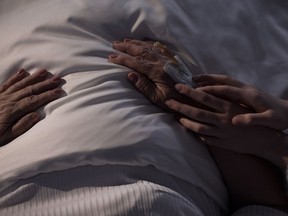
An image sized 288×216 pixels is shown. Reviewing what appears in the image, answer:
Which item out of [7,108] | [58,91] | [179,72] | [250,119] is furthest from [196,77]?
[7,108]

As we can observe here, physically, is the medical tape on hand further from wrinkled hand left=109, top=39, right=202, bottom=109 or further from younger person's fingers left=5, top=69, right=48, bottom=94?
younger person's fingers left=5, top=69, right=48, bottom=94

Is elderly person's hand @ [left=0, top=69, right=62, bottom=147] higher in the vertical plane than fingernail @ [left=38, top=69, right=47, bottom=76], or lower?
lower

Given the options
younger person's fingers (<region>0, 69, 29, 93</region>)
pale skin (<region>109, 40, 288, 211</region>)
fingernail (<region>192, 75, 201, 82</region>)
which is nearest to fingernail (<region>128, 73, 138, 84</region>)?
pale skin (<region>109, 40, 288, 211</region>)

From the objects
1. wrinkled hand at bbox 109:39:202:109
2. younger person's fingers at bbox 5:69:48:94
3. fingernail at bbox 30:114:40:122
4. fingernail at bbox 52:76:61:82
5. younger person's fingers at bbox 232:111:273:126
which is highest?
younger person's fingers at bbox 5:69:48:94

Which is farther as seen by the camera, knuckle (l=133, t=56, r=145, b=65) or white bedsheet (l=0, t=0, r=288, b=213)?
knuckle (l=133, t=56, r=145, b=65)

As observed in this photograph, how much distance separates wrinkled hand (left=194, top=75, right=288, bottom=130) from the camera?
0.93 metres

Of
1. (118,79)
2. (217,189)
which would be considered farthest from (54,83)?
(217,189)

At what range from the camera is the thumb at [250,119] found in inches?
36.5

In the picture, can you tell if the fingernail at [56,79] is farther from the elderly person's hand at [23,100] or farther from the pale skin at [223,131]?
the pale skin at [223,131]

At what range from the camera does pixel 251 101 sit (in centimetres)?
95

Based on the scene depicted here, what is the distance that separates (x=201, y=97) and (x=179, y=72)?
71mm

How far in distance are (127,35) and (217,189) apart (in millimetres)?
381

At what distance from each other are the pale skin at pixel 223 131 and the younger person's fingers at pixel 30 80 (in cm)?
14

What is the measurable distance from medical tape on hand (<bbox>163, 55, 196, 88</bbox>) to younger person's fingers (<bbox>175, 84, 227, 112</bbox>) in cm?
2
